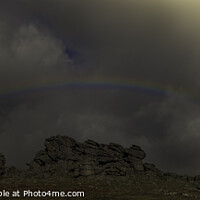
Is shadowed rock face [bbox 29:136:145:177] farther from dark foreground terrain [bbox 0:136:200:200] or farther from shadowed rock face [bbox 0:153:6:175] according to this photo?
shadowed rock face [bbox 0:153:6:175]

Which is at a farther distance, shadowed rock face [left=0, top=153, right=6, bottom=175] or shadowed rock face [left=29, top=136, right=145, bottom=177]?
shadowed rock face [left=0, top=153, right=6, bottom=175]

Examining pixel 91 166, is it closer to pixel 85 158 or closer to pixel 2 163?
pixel 85 158

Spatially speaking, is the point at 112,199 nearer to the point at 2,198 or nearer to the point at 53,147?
the point at 2,198

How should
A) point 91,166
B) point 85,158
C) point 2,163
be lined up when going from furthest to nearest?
point 2,163 < point 85,158 < point 91,166

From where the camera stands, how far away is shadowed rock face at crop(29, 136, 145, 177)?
13766 centimetres

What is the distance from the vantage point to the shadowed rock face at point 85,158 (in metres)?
138

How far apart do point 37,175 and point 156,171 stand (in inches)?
2311

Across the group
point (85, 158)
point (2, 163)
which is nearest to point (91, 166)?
point (85, 158)

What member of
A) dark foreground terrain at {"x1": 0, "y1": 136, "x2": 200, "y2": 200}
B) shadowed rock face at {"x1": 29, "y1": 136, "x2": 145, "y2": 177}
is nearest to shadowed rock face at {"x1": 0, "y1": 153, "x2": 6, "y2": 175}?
dark foreground terrain at {"x1": 0, "y1": 136, "x2": 200, "y2": 200}

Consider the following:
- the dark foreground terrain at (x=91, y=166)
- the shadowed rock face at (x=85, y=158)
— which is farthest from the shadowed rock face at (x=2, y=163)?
the shadowed rock face at (x=85, y=158)

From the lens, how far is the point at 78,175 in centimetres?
13275

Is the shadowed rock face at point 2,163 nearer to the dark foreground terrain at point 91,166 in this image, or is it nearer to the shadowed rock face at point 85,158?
the dark foreground terrain at point 91,166

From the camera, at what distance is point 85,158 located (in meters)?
145

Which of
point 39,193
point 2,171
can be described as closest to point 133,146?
point 2,171
